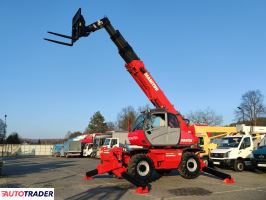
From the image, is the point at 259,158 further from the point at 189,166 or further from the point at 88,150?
the point at 88,150

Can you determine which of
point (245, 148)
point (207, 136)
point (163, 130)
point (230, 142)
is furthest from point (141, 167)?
point (207, 136)

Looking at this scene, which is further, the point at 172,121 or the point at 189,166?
the point at 172,121

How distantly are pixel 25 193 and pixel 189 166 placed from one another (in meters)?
12.2

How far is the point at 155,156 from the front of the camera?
15602 millimetres

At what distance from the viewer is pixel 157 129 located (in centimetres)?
1587

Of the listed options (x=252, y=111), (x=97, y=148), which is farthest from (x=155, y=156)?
(x=252, y=111)

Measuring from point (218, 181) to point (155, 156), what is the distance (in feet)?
9.82

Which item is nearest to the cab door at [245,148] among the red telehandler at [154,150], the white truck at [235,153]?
the white truck at [235,153]

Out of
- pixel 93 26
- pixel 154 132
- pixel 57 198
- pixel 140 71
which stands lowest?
pixel 57 198

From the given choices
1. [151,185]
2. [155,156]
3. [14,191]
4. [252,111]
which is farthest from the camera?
[252,111]

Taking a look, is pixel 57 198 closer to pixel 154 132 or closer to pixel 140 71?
pixel 154 132

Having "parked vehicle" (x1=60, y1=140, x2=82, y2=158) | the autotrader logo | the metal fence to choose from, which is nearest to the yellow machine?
"parked vehicle" (x1=60, y1=140, x2=82, y2=158)

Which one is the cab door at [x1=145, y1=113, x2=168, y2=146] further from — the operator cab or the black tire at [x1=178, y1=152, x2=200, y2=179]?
the black tire at [x1=178, y1=152, x2=200, y2=179]

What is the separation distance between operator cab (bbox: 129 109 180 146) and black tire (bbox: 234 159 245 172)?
20.8 feet
